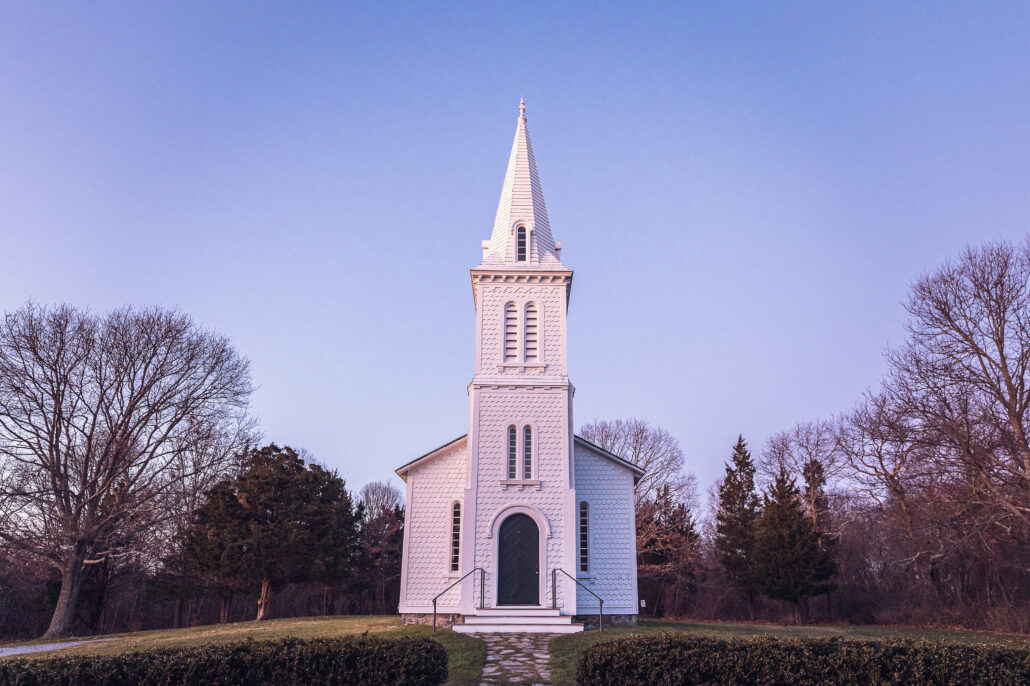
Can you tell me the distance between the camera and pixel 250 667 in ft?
40.6

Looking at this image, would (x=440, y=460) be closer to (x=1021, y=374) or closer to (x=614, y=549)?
(x=614, y=549)

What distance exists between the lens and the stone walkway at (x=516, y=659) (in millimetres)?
14305

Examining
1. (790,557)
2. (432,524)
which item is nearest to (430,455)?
(432,524)

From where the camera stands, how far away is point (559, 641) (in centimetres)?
1848

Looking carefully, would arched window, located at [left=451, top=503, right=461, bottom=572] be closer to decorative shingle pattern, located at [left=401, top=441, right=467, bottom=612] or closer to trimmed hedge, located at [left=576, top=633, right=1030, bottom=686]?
decorative shingle pattern, located at [left=401, top=441, right=467, bottom=612]

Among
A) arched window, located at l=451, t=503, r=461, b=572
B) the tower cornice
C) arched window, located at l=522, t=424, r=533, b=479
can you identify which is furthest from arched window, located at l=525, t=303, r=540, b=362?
arched window, located at l=451, t=503, r=461, b=572

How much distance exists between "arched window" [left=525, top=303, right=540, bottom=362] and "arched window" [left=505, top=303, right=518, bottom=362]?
0.40 metres

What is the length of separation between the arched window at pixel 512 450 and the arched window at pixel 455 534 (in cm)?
314

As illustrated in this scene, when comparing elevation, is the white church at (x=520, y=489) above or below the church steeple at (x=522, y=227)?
below

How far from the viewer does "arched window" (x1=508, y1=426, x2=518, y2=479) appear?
24484mm

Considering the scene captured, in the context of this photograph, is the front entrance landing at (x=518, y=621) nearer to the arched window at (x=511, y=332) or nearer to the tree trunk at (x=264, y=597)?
the arched window at (x=511, y=332)

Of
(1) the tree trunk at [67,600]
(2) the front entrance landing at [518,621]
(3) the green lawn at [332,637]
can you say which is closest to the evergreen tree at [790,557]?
(2) the front entrance landing at [518,621]

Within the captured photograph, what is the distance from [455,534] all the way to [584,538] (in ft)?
15.5

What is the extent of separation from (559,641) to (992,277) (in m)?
20.6
